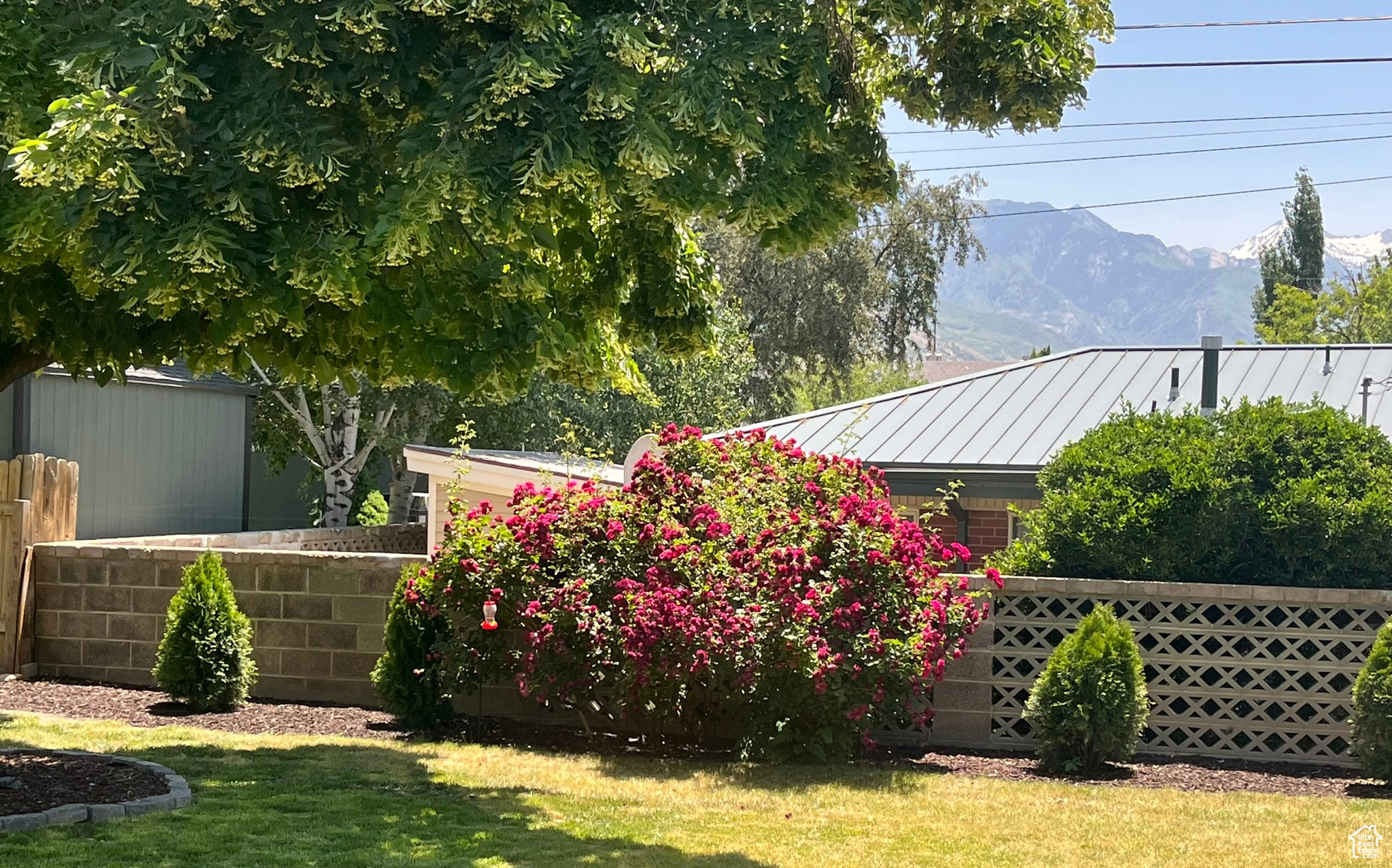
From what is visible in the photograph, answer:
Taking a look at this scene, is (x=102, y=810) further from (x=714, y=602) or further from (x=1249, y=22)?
(x=1249, y=22)

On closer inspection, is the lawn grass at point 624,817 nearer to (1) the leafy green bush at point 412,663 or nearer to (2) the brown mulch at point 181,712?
(1) the leafy green bush at point 412,663

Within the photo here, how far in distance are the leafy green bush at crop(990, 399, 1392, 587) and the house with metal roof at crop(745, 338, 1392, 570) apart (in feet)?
6.44

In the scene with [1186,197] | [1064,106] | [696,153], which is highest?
[1186,197]

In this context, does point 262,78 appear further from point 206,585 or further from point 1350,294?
point 1350,294

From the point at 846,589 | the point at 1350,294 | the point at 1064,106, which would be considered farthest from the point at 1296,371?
the point at 1350,294

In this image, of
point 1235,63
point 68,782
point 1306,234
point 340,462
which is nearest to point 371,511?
point 340,462

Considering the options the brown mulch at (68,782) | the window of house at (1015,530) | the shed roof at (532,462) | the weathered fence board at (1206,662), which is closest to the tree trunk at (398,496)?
the shed roof at (532,462)

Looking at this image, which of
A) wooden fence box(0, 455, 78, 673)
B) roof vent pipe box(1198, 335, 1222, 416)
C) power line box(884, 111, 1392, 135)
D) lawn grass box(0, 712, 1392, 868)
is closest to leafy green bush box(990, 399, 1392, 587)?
lawn grass box(0, 712, 1392, 868)

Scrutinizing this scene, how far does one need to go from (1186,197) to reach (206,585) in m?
51.3

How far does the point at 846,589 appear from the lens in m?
9.83

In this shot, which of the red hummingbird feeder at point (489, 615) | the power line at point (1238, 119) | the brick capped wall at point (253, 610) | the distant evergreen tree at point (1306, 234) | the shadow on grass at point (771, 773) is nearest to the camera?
the shadow on grass at point (771, 773)

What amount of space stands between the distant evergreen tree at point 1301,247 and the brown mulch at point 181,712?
4661 cm

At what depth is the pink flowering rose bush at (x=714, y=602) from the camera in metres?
9.49

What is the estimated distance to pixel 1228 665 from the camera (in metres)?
9.95
